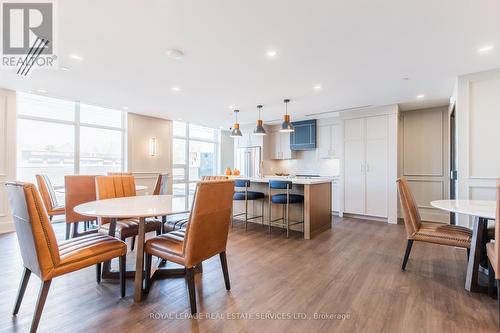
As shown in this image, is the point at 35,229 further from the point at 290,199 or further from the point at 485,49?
the point at 485,49

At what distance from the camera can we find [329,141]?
240 inches

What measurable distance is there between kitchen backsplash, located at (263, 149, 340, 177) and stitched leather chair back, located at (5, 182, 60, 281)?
224 inches

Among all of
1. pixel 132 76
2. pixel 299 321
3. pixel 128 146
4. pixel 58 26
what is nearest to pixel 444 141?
pixel 299 321

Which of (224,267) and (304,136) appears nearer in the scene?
(224,267)

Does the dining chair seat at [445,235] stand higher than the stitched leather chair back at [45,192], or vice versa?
the stitched leather chair back at [45,192]

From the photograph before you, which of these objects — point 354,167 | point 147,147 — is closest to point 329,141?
point 354,167

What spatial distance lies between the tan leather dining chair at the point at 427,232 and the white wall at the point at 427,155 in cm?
292

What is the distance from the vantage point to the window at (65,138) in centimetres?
434

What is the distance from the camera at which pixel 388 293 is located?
6.87 feet

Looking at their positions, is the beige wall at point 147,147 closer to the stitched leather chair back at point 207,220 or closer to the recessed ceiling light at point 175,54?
the recessed ceiling light at point 175,54

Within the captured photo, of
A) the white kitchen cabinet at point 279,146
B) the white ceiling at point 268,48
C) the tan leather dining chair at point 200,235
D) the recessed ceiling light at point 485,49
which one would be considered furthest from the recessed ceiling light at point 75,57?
the white kitchen cabinet at point 279,146

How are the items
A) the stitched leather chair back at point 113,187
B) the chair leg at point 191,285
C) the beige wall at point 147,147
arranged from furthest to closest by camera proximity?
the beige wall at point 147,147
the stitched leather chair back at point 113,187
the chair leg at point 191,285

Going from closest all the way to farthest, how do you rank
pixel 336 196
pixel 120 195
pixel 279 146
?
pixel 120 195 < pixel 336 196 < pixel 279 146

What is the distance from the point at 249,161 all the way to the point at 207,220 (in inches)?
208
